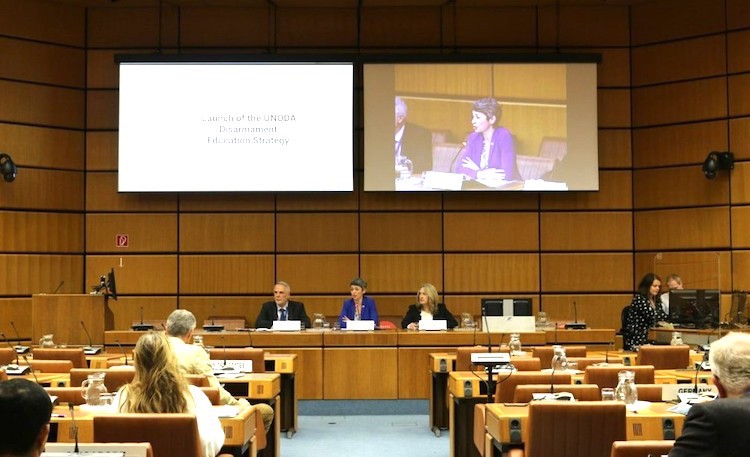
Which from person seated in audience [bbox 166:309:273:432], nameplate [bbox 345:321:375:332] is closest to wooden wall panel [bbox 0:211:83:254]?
nameplate [bbox 345:321:375:332]

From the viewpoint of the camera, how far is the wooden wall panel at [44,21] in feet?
37.0

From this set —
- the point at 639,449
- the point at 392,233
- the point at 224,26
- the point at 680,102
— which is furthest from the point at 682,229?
the point at 639,449

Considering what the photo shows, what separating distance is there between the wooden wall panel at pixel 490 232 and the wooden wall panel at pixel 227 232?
91.9 inches

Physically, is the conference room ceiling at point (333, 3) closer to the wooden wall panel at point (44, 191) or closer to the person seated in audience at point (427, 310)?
the wooden wall panel at point (44, 191)

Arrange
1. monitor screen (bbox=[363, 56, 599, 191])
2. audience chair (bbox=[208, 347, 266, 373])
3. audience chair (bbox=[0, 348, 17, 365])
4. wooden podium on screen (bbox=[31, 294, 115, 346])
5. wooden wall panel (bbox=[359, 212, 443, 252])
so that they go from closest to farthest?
1. audience chair (bbox=[208, 347, 266, 373])
2. audience chair (bbox=[0, 348, 17, 365])
3. wooden podium on screen (bbox=[31, 294, 115, 346])
4. monitor screen (bbox=[363, 56, 599, 191])
5. wooden wall panel (bbox=[359, 212, 443, 252])

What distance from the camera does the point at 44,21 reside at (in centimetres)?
1155

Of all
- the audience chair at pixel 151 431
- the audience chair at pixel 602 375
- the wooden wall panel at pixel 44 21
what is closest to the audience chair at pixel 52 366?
the audience chair at pixel 151 431

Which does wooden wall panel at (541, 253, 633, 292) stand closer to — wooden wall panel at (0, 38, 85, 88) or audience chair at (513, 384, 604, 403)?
wooden wall panel at (0, 38, 85, 88)

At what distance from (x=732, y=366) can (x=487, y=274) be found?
897cm

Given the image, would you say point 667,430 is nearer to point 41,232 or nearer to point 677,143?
point 677,143

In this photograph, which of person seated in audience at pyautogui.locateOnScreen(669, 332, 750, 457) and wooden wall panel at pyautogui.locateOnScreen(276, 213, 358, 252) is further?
wooden wall panel at pyautogui.locateOnScreen(276, 213, 358, 252)

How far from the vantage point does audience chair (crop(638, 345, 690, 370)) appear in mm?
6988

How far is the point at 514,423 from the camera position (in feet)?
14.3

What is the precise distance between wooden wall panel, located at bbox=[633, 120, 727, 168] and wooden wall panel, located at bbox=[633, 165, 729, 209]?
115 millimetres
